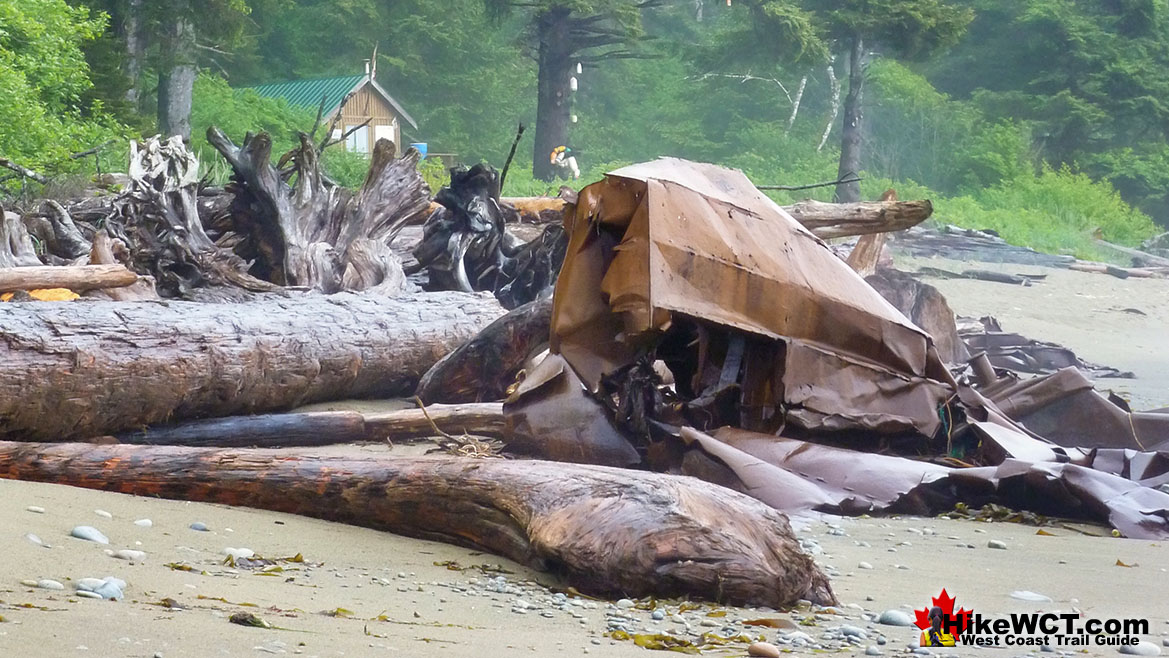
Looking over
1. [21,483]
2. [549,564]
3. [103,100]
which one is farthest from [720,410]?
[103,100]

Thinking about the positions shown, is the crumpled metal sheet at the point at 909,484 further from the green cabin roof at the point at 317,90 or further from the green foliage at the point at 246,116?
the green cabin roof at the point at 317,90

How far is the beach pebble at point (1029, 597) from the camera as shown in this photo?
3.56 metres

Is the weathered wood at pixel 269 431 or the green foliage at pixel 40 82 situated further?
the green foliage at pixel 40 82

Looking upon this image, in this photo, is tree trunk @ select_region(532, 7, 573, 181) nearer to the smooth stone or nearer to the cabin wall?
the cabin wall

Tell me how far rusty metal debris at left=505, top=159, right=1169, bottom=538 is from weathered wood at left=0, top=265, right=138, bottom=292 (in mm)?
3042

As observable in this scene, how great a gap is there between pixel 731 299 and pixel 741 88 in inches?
1493

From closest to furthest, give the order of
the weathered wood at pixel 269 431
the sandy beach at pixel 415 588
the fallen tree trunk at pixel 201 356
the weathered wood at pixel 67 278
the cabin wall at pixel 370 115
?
1. the sandy beach at pixel 415 588
2. the fallen tree trunk at pixel 201 356
3. the weathered wood at pixel 269 431
4. the weathered wood at pixel 67 278
5. the cabin wall at pixel 370 115

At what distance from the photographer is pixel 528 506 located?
3855mm

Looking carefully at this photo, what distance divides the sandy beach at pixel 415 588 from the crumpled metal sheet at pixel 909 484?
14 cm

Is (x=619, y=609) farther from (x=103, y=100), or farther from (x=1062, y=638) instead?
(x=103, y=100)

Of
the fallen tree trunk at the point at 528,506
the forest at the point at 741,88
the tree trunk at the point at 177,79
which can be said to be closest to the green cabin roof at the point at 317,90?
the forest at the point at 741,88

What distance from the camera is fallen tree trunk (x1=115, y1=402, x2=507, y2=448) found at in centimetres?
631

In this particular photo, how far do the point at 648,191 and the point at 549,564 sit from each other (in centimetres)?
220

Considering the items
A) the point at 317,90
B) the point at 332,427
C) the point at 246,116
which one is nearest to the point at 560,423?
the point at 332,427
